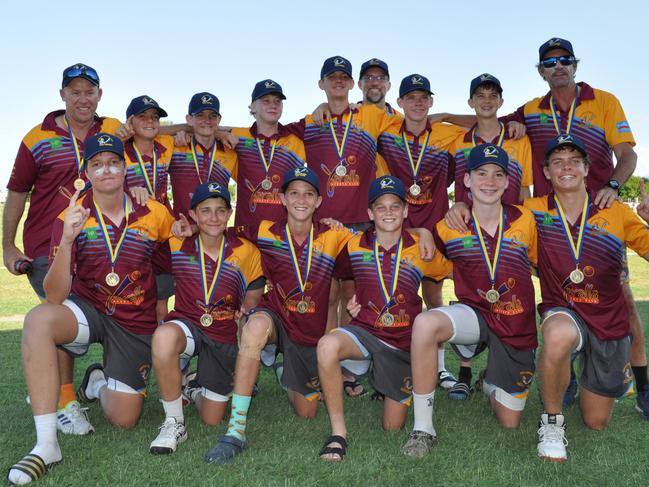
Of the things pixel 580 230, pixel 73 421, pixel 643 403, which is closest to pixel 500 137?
pixel 580 230

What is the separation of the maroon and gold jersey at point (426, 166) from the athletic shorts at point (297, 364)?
1725 millimetres

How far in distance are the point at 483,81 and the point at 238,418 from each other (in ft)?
11.8

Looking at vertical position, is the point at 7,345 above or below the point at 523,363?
below

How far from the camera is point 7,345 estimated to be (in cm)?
823

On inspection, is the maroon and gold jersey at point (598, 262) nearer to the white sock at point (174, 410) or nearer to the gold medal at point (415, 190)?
the gold medal at point (415, 190)

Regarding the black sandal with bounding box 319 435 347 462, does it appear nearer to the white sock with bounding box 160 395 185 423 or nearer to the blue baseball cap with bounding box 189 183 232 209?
the white sock with bounding box 160 395 185 423

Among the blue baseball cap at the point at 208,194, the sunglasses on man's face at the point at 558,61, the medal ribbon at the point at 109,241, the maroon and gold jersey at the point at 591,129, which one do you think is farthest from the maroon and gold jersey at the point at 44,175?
the sunglasses on man's face at the point at 558,61

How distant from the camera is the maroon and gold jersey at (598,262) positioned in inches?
189

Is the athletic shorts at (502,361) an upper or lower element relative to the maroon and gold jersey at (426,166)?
lower

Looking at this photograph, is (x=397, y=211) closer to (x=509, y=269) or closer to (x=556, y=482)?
(x=509, y=269)

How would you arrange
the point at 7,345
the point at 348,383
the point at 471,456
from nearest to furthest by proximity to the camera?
the point at 471,456, the point at 348,383, the point at 7,345

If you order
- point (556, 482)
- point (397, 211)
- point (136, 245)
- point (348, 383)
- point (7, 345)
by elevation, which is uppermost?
point (397, 211)

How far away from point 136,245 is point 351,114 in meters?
2.50

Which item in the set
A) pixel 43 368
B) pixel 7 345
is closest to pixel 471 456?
pixel 43 368
